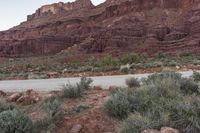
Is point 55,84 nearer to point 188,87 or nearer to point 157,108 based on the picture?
point 188,87

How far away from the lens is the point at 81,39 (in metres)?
108

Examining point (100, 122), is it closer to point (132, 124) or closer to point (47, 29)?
point (132, 124)

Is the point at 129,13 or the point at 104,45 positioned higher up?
the point at 129,13

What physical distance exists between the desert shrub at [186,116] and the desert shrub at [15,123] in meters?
2.88

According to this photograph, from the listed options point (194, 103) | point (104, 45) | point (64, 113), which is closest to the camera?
point (194, 103)

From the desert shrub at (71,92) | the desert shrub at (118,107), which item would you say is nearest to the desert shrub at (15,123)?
the desert shrub at (118,107)

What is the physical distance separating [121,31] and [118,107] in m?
83.6

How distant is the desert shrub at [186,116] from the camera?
6191 millimetres

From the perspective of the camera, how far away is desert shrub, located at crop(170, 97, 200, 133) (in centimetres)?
619

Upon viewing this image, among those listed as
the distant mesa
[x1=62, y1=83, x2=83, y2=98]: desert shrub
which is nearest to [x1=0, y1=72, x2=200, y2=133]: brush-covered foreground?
[x1=62, y1=83, x2=83, y2=98]: desert shrub

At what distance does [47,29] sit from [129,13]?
111 ft

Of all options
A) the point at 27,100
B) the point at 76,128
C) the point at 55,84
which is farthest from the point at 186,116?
the point at 55,84

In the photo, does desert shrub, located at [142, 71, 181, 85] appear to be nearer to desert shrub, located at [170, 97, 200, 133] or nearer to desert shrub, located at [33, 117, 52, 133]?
desert shrub, located at [170, 97, 200, 133]

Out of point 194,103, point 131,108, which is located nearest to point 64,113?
point 131,108
